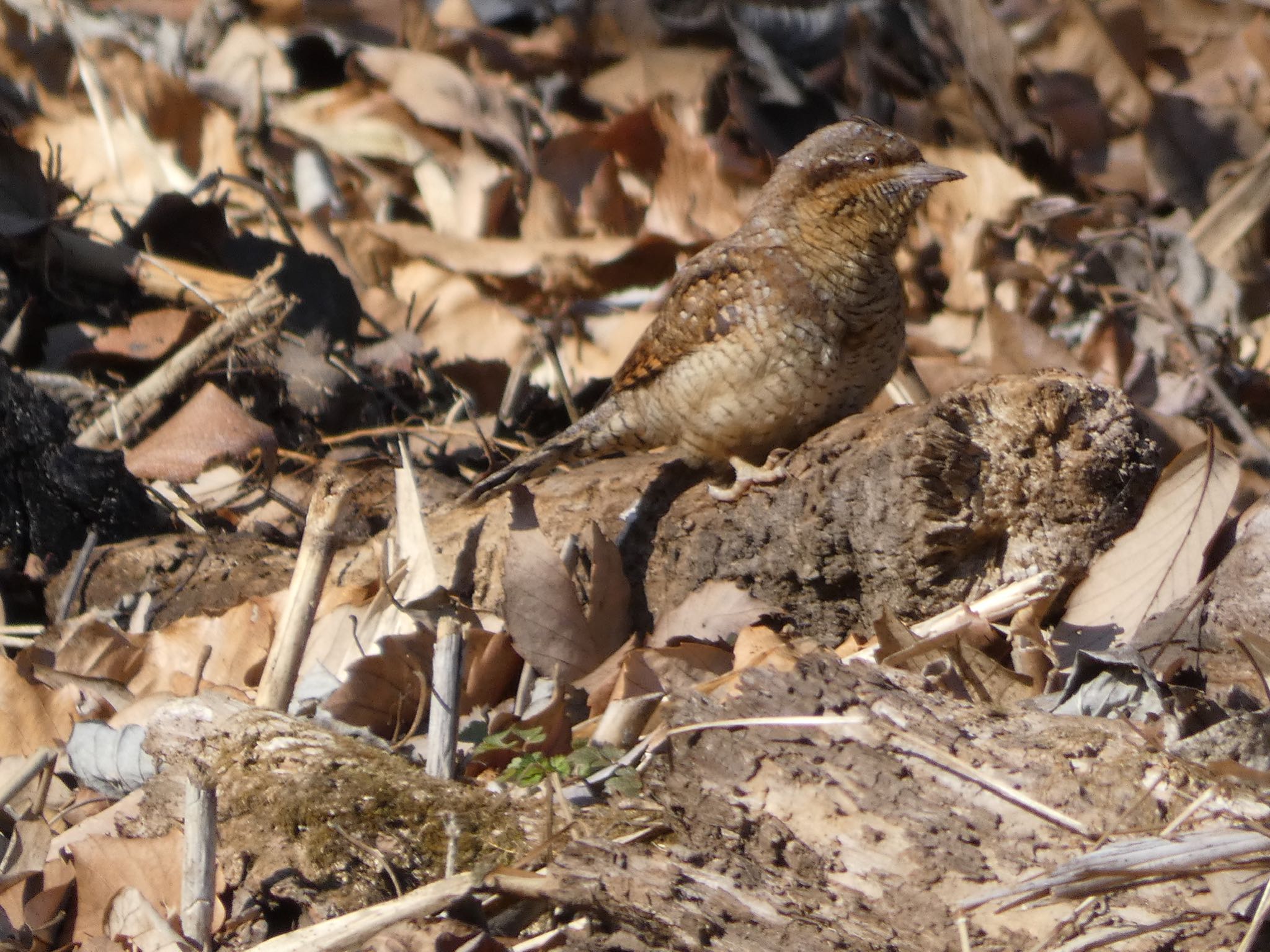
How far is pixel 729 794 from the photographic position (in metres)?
2.28

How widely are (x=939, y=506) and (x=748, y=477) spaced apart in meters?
0.61

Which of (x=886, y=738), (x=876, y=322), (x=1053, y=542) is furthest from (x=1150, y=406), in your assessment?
(x=886, y=738)

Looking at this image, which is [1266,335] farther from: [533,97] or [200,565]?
[200,565]

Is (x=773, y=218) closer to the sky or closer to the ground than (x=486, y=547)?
closer to the sky

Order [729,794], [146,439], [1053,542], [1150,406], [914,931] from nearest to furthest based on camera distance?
[914,931]
[729,794]
[1053,542]
[146,439]
[1150,406]

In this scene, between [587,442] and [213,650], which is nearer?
[213,650]

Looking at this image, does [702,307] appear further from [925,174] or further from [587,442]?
[925,174]

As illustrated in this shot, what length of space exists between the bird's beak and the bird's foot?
88 cm

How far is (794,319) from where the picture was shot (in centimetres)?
367

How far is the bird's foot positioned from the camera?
3340 millimetres

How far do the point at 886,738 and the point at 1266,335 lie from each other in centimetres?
441

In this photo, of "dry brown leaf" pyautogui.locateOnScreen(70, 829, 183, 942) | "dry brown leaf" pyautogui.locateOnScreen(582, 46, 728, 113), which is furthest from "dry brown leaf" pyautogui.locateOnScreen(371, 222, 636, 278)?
"dry brown leaf" pyautogui.locateOnScreen(70, 829, 183, 942)

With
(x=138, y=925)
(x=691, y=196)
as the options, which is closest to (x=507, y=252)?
(x=691, y=196)

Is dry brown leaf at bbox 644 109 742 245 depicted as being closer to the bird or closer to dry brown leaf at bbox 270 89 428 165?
dry brown leaf at bbox 270 89 428 165
